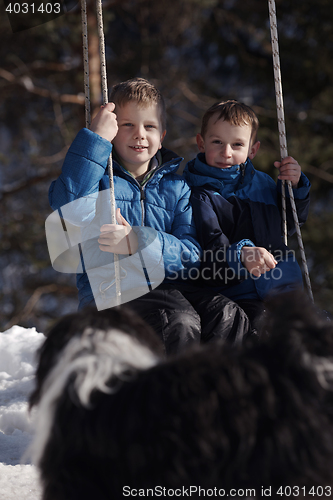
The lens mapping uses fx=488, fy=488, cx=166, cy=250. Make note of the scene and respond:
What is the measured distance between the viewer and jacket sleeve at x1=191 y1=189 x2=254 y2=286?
200 cm

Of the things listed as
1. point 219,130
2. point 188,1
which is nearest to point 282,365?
point 219,130

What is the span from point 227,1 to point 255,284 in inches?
266

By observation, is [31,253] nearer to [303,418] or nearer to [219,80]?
[219,80]

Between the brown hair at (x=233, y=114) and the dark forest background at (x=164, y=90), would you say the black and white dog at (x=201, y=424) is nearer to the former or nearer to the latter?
the brown hair at (x=233, y=114)

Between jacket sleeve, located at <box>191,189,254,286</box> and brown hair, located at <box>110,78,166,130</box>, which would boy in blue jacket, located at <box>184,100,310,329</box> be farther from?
brown hair, located at <box>110,78,166,130</box>

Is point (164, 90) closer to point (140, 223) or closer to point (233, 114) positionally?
point (233, 114)

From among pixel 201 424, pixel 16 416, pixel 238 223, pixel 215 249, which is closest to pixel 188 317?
pixel 215 249

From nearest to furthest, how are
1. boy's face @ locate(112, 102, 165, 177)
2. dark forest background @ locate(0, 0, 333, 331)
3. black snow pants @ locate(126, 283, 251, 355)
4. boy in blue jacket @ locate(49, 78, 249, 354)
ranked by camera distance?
black snow pants @ locate(126, 283, 251, 355), boy in blue jacket @ locate(49, 78, 249, 354), boy's face @ locate(112, 102, 165, 177), dark forest background @ locate(0, 0, 333, 331)

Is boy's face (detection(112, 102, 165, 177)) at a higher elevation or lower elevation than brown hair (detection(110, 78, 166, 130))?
lower

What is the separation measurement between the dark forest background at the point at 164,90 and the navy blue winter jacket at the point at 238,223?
13.9 feet

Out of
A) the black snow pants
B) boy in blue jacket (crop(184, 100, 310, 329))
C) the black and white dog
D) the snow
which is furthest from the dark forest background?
the black and white dog

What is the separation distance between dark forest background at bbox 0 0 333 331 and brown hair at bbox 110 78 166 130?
4.11 m

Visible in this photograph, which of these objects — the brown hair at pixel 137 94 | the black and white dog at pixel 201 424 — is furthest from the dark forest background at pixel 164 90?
the black and white dog at pixel 201 424

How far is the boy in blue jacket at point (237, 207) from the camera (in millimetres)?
2043
